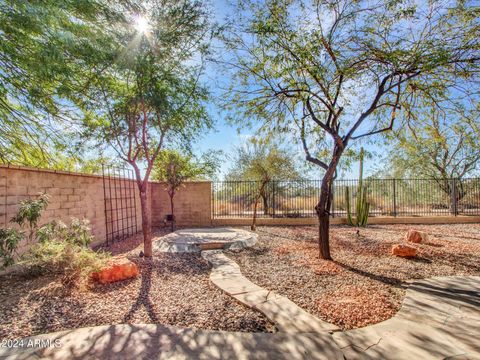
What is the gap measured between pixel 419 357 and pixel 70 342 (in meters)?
2.96

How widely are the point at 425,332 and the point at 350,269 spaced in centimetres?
202

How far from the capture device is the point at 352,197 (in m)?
11.2

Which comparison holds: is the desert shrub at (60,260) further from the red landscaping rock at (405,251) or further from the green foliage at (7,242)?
the red landscaping rock at (405,251)

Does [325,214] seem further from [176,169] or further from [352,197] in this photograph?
[352,197]

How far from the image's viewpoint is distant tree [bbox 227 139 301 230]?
9.95m

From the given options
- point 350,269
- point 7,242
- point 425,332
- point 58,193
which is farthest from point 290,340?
point 58,193

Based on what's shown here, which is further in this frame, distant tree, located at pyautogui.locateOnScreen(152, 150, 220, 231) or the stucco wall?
distant tree, located at pyautogui.locateOnScreen(152, 150, 220, 231)

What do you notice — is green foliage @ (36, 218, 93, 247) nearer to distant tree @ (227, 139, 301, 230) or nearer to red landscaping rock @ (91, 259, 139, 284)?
red landscaping rock @ (91, 259, 139, 284)

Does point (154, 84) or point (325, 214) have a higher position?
point (154, 84)

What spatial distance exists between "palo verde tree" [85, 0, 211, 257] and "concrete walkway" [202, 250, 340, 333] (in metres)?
2.01

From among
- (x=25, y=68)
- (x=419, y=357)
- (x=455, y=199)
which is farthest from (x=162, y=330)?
(x=455, y=199)

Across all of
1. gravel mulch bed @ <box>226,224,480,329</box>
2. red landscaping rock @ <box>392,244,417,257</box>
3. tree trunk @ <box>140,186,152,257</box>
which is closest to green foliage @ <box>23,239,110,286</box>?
tree trunk @ <box>140,186,152,257</box>

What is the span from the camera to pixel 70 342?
222cm

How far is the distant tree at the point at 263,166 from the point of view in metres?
9.95
